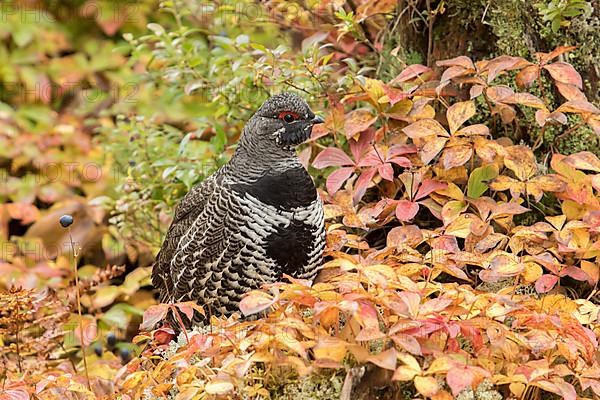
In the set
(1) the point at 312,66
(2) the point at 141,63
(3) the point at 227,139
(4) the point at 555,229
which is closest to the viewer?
(4) the point at 555,229

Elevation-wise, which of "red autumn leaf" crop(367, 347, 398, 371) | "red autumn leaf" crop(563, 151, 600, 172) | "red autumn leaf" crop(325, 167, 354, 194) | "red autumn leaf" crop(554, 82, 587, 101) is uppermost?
"red autumn leaf" crop(554, 82, 587, 101)

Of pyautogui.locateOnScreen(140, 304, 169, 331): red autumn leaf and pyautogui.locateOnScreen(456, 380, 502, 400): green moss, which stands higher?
pyautogui.locateOnScreen(456, 380, 502, 400): green moss

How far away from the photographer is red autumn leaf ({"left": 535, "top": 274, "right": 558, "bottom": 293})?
2.95 m

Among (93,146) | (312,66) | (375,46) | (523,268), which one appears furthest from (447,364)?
(93,146)

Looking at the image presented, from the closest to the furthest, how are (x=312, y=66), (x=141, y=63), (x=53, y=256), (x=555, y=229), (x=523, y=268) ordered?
(x=523, y=268) → (x=555, y=229) → (x=312, y=66) → (x=53, y=256) → (x=141, y=63)

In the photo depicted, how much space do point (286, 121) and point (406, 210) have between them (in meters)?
0.50

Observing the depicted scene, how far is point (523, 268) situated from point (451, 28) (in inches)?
48.7

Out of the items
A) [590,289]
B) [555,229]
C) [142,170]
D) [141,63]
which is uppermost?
[555,229]

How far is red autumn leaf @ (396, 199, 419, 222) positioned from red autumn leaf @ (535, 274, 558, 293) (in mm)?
489

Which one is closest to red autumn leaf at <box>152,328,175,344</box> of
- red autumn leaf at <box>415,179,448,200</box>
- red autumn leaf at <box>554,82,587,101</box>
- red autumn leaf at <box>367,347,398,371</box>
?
red autumn leaf at <box>415,179,448,200</box>

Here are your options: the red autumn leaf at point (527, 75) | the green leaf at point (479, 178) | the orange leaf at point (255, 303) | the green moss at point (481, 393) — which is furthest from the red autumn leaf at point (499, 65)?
the orange leaf at point (255, 303)

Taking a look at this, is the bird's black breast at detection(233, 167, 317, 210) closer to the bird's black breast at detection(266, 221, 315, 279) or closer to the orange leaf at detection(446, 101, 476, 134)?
the bird's black breast at detection(266, 221, 315, 279)

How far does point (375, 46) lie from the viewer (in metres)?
4.12

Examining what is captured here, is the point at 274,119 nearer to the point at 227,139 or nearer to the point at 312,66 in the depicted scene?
the point at 312,66
